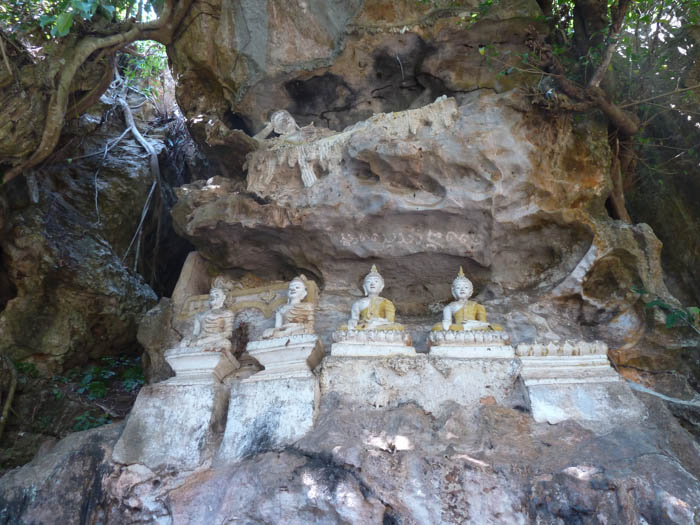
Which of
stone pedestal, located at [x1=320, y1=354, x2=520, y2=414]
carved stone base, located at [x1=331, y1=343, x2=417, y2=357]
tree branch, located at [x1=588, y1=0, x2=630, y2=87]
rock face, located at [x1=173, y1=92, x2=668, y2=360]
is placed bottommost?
stone pedestal, located at [x1=320, y1=354, x2=520, y2=414]

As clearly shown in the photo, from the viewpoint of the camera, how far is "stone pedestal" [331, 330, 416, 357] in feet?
18.7

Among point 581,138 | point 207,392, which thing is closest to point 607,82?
point 581,138

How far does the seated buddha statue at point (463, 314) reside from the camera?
607cm

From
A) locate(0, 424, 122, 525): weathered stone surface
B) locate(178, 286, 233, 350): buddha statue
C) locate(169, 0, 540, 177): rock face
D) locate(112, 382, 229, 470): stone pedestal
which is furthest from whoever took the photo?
locate(169, 0, 540, 177): rock face

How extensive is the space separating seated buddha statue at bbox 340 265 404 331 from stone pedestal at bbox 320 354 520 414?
19.4 inches

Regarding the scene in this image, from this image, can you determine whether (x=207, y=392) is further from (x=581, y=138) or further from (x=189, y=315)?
(x=581, y=138)

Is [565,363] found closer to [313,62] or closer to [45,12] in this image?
[313,62]

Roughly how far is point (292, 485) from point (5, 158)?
548cm

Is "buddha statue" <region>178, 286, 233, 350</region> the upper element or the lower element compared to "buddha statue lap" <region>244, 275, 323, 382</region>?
upper

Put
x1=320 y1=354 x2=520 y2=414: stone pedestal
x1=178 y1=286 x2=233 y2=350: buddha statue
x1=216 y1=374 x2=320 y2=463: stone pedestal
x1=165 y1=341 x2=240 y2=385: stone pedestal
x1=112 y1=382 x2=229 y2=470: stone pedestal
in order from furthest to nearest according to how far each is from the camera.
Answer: x1=178 y1=286 x2=233 y2=350: buddha statue < x1=165 y1=341 x2=240 y2=385: stone pedestal < x1=320 y1=354 x2=520 y2=414: stone pedestal < x1=112 y1=382 x2=229 y2=470: stone pedestal < x1=216 y1=374 x2=320 y2=463: stone pedestal

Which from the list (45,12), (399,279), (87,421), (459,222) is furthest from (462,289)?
A: (45,12)

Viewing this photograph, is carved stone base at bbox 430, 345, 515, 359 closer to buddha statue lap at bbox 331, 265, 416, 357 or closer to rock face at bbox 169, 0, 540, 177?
buddha statue lap at bbox 331, 265, 416, 357

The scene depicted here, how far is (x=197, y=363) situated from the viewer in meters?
6.01

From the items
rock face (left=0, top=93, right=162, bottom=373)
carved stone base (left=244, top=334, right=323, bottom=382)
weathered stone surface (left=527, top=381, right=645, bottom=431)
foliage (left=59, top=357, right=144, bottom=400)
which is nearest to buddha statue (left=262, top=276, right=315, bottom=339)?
carved stone base (left=244, top=334, right=323, bottom=382)
